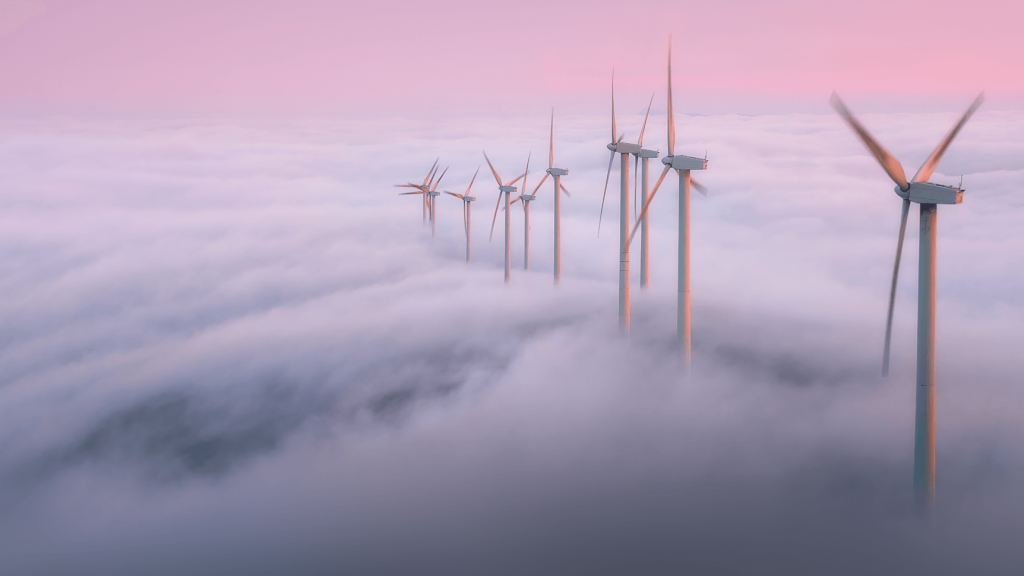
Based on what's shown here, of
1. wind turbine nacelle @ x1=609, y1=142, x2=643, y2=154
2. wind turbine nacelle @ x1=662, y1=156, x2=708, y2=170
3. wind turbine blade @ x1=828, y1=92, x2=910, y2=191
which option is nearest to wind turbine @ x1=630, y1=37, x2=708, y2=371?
wind turbine nacelle @ x1=662, y1=156, x2=708, y2=170

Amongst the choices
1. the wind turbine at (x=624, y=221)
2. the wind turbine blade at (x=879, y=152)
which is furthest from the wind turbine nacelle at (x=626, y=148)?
the wind turbine blade at (x=879, y=152)

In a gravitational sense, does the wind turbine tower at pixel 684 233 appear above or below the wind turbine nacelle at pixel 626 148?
below

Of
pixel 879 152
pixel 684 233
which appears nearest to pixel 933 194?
pixel 879 152

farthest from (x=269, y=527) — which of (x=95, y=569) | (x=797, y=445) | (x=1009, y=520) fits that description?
(x=1009, y=520)

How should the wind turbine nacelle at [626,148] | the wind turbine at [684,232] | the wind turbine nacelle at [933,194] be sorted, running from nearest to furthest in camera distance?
the wind turbine nacelle at [933,194] < the wind turbine at [684,232] < the wind turbine nacelle at [626,148]

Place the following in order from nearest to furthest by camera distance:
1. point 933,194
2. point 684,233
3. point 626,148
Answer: point 933,194 < point 684,233 < point 626,148

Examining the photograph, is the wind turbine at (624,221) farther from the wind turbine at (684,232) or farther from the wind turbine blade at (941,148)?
the wind turbine blade at (941,148)

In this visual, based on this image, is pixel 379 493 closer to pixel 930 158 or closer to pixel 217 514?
pixel 217 514

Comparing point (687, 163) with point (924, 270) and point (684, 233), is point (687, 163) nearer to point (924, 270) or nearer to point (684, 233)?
point (684, 233)
